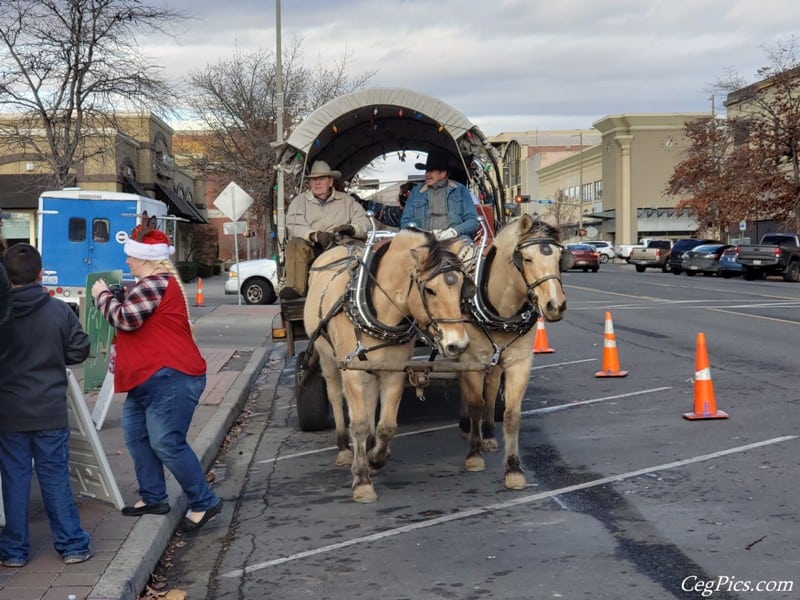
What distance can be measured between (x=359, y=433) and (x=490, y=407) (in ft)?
6.14

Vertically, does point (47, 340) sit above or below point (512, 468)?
above

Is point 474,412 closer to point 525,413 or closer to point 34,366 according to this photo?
point 525,413

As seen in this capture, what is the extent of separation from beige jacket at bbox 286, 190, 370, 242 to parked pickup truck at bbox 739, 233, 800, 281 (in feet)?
114

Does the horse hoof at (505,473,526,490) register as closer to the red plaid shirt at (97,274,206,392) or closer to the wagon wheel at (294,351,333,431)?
the red plaid shirt at (97,274,206,392)

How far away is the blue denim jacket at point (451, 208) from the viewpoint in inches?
389

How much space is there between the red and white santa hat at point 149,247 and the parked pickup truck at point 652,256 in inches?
2015

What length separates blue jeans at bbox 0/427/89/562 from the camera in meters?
5.69

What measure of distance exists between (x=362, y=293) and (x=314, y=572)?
2185 mm

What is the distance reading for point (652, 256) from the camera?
182 ft

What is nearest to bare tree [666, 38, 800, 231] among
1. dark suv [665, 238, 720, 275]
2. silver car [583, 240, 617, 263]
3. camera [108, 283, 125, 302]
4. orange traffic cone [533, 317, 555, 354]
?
dark suv [665, 238, 720, 275]

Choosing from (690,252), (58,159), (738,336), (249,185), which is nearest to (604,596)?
(738,336)

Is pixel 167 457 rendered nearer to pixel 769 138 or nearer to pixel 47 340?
pixel 47 340

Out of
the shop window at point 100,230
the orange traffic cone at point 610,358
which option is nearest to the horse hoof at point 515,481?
the orange traffic cone at point 610,358

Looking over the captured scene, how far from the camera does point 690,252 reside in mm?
49000
